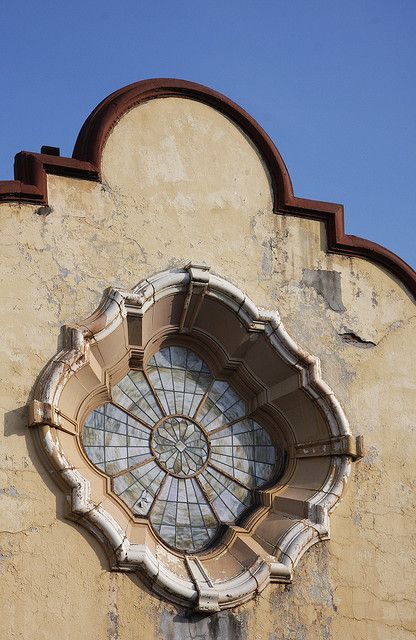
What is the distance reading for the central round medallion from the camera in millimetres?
12039

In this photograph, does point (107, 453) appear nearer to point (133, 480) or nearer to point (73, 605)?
point (133, 480)

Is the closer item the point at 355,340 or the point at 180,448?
the point at 180,448

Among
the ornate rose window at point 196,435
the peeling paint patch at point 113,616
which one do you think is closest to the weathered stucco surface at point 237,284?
the peeling paint patch at point 113,616

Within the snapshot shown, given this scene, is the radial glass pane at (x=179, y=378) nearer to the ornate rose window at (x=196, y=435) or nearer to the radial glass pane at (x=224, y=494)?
the ornate rose window at (x=196, y=435)

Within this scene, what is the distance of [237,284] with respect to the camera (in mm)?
12430

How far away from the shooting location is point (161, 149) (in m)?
12.7

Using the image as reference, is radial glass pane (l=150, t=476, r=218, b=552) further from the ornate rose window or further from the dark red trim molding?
the dark red trim molding

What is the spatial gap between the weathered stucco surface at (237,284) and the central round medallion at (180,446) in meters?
1.41

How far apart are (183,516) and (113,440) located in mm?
988

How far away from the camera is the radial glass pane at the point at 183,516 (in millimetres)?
11750

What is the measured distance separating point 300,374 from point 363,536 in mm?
1700

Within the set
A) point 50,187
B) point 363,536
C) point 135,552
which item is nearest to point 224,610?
point 135,552

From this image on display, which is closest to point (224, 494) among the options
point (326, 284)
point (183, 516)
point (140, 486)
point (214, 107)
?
point (183, 516)

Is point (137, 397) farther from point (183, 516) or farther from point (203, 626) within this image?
point (203, 626)
